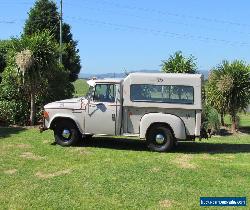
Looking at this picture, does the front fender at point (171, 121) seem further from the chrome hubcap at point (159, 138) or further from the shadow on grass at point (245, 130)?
the shadow on grass at point (245, 130)

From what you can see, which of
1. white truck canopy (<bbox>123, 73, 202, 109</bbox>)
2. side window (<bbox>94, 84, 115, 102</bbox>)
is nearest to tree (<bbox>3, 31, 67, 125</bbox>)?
side window (<bbox>94, 84, 115, 102</bbox>)

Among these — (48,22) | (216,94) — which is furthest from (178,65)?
(48,22)

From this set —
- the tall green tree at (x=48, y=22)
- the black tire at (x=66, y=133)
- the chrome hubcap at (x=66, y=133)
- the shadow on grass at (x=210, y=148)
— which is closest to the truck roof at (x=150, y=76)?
the black tire at (x=66, y=133)

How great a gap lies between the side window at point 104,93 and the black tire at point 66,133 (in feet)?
3.92

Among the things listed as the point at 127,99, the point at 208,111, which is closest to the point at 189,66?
the point at 208,111

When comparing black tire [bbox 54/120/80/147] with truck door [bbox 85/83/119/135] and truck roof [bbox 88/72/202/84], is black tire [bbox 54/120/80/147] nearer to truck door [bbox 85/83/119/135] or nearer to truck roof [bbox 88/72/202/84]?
truck door [bbox 85/83/119/135]

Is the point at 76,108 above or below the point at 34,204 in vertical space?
above

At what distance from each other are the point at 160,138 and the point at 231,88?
788 cm

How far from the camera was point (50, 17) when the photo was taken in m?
43.4

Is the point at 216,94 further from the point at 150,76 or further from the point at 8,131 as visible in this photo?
the point at 8,131

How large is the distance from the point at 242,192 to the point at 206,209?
1.27 metres

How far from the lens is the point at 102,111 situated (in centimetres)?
1391

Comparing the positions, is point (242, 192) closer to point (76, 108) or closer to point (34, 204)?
point (34, 204)

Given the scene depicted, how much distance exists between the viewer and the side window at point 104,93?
1386 cm
